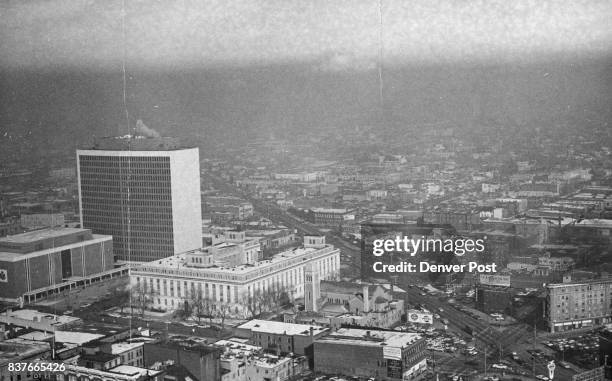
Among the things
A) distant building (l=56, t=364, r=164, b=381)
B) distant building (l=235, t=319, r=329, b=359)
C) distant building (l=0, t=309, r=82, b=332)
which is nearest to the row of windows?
distant building (l=0, t=309, r=82, b=332)

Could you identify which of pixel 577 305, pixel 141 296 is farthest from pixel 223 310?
pixel 577 305

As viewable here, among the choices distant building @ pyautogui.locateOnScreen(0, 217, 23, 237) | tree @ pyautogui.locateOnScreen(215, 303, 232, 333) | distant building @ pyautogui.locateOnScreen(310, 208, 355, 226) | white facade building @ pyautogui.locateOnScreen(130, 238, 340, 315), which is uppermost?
distant building @ pyautogui.locateOnScreen(0, 217, 23, 237)

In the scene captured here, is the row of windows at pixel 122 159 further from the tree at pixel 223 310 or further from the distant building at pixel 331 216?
the distant building at pixel 331 216

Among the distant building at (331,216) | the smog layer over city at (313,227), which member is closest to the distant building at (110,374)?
the smog layer over city at (313,227)

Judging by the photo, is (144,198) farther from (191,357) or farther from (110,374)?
(110,374)

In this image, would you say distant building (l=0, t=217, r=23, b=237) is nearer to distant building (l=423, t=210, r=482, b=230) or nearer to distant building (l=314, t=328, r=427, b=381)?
distant building (l=314, t=328, r=427, b=381)

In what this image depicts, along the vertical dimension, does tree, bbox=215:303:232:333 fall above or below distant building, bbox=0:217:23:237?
below
